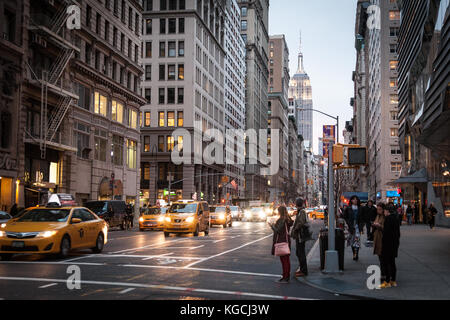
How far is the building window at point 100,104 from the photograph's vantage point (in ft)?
165

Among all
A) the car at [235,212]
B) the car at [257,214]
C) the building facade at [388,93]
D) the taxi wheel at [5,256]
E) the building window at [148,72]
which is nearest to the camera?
the taxi wheel at [5,256]

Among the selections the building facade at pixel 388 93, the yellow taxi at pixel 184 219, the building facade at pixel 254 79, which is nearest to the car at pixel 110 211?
the yellow taxi at pixel 184 219

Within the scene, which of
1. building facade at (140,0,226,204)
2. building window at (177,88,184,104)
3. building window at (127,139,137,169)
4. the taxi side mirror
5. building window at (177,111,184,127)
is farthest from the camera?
building window at (177,88,184,104)

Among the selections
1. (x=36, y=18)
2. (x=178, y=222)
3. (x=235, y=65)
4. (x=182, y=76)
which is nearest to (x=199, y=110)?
(x=182, y=76)

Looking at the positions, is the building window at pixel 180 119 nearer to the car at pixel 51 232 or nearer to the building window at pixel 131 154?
the building window at pixel 131 154

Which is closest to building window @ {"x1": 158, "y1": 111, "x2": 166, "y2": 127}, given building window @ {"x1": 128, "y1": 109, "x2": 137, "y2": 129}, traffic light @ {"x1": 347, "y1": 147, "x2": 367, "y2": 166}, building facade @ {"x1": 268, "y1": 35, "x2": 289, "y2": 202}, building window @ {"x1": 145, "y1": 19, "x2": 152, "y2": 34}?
building window @ {"x1": 145, "y1": 19, "x2": 152, "y2": 34}

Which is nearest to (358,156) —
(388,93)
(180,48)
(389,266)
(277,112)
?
(389,266)

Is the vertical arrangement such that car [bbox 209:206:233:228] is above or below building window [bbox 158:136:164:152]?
below

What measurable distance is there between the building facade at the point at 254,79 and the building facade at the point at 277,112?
15965 mm

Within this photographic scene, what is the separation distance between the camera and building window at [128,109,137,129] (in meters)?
58.4

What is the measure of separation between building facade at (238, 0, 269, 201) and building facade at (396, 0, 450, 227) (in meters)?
68.2

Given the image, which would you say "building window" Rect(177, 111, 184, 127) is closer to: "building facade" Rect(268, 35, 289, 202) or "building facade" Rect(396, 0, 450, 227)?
"building facade" Rect(396, 0, 450, 227)

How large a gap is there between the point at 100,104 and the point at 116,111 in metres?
3.92
